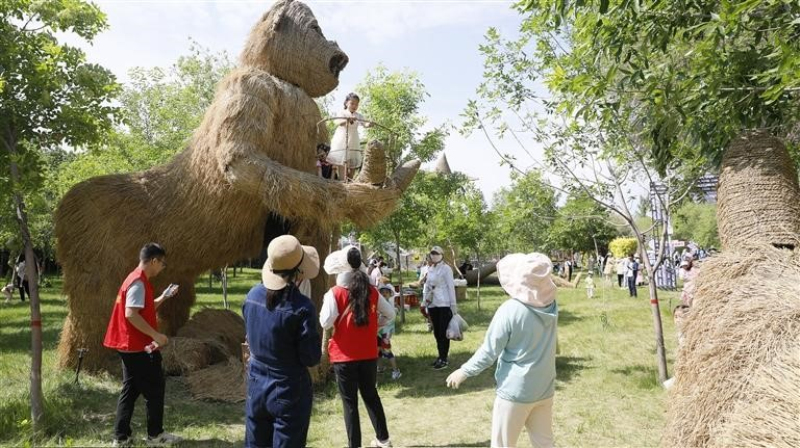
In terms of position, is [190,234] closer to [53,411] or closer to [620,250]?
[53,411]

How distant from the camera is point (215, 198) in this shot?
229 inches

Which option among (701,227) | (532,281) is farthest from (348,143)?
(701,227)

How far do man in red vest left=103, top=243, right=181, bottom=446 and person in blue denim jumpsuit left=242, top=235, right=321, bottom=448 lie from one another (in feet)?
5.00

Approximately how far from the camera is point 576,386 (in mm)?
6555

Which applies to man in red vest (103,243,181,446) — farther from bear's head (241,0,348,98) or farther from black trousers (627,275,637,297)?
black trousers (627,275,637,297)

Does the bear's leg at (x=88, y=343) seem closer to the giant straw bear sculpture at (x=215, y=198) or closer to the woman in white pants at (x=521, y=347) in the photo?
the giant straw bear sculpture at (x=215, y=198)

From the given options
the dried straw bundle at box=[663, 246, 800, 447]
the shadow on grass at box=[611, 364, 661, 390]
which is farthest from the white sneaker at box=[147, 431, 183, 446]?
the shadow on grass at box=[611, 364, 661, 390]

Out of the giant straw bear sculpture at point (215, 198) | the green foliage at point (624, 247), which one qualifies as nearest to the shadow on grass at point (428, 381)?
the giant straw bear sculpture at point (215, 198)

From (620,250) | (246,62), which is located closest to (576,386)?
(246,62)

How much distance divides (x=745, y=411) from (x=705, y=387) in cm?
33

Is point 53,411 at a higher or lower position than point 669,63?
lower

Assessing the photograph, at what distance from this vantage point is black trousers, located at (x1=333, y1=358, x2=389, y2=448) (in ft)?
13.8

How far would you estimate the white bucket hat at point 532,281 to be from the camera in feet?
10.8

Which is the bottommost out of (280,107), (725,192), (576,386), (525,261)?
(576,386)
